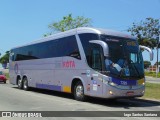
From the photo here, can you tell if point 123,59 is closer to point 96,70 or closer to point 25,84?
point 96,70

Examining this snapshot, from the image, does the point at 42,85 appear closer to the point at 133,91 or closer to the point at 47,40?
the point at 47,40

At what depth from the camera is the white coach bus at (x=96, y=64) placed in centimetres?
1652

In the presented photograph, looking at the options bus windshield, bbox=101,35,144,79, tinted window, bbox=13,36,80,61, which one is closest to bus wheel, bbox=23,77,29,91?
tinted window, bbox=13,36,80,61

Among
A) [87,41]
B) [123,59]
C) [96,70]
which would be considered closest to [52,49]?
[87,41]

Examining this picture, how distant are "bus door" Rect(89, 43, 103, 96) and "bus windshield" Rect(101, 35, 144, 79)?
1.50 feet

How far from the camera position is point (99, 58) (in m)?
16.8

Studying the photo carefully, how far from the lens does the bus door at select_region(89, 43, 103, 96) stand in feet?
55.0

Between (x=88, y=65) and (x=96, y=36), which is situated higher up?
(x=96, y=36)

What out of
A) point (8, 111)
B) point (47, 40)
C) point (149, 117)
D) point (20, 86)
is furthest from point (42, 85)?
point (149, 117)

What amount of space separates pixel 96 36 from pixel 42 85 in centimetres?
761

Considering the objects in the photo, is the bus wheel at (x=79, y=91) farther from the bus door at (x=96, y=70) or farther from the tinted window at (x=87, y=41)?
the tinted window at (x=87, y=41)

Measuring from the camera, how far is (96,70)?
55.8 feet

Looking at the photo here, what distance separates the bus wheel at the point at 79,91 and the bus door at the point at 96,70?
0.99m

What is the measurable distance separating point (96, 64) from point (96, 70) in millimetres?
286
